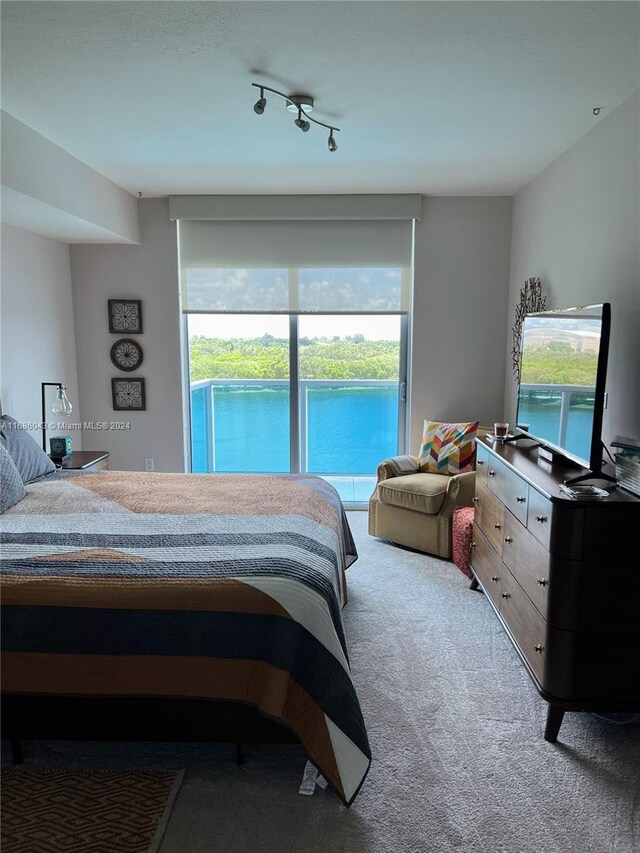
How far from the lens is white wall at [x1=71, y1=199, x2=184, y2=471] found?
4617mm

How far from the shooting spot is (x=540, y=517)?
216 centimetres

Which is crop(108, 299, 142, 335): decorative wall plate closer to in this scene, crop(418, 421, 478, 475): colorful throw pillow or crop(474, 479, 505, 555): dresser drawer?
crop(418, 421, 478, 475): colorful throw pillow

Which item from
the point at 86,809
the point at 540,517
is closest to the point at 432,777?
the point at 540,517

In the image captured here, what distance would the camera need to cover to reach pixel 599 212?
2.88 metres

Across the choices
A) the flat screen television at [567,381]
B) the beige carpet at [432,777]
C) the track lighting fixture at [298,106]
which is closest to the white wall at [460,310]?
the flat screen television at [567,381]

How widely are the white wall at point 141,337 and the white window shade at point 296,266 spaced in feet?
0.64

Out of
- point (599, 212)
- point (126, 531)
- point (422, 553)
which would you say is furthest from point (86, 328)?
point (599, 212)

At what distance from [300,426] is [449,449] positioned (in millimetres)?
1378

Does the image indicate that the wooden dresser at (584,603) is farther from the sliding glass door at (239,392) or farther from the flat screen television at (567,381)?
the sliding glass door at (239,392)

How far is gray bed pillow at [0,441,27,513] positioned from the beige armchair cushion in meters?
2.27

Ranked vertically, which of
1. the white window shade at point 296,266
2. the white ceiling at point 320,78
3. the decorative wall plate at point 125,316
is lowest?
the decorative wall plate at point 125,316

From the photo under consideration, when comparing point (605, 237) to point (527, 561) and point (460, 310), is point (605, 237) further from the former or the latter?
point (460, 310)

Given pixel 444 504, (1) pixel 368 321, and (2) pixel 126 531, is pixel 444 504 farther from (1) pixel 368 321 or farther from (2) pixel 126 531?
(2) pixel 126 531

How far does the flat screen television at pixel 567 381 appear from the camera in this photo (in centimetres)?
226
